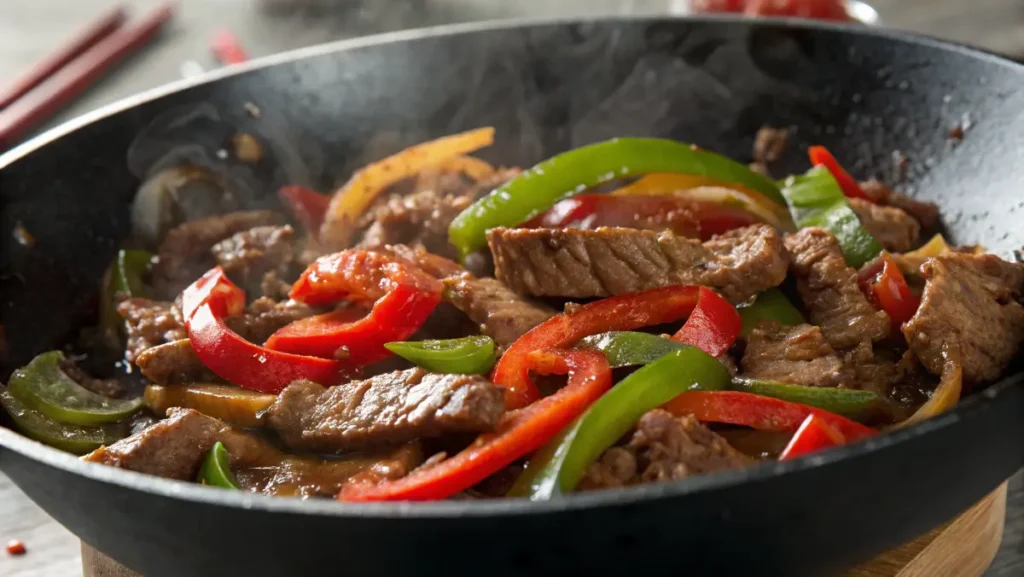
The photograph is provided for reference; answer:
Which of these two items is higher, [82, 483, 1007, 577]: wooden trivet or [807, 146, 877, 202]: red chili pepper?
[807, 146, 877, 202]: red chili pepper

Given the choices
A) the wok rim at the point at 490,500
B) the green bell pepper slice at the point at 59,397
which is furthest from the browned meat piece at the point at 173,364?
the wok rim at the point at 490,500

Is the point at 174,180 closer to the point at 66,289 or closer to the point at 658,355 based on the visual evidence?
the point at 66,289

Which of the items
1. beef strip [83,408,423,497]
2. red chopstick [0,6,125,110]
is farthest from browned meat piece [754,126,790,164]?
red chopstick [0,6,125,110]

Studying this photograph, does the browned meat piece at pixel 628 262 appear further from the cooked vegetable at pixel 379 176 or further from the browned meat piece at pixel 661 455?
the cooked vegetable at pixel 379 176

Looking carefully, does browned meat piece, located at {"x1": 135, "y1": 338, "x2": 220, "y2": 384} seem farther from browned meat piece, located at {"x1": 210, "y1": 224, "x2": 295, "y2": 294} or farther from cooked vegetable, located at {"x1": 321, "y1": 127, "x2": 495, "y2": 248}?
cooked vegetable, located at {"x1": 321, "y1": 127, "x2": 495, "y2": 248}

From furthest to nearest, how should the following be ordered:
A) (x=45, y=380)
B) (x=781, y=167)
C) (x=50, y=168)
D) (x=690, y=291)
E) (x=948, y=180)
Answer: (x=781, y=167), (x=948, y=180), (x=50, y=168), (x=45, y=380), (x=690, y=291)

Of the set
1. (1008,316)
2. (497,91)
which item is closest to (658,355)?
(1008,316)
